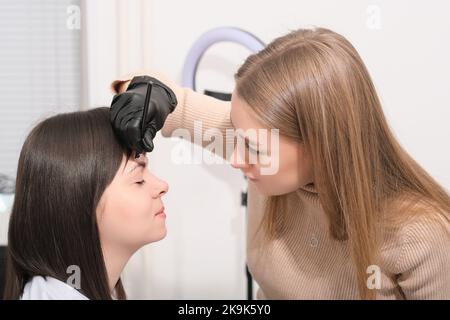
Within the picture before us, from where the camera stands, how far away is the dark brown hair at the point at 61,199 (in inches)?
36.4

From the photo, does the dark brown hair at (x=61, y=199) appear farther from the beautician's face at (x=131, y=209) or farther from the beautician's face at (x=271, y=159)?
the beautician's face at (x=271, y=159)

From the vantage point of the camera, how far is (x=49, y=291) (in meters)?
0.91

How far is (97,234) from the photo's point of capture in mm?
960

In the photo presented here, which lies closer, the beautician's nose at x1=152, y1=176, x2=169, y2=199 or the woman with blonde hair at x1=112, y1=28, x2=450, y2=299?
the woman with blonde hair at x1=112, y1=28, x2=450, y2=299

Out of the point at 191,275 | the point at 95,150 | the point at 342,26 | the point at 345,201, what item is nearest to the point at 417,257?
the point at 345,201

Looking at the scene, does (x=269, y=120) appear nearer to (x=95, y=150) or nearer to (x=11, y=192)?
(x=95, y=150)

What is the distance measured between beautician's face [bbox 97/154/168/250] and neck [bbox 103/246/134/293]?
1 centimetres

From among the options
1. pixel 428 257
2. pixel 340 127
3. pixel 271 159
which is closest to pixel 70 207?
pixel 271 159

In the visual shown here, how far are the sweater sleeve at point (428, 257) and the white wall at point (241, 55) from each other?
78 cm

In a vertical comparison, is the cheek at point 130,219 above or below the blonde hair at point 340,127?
below

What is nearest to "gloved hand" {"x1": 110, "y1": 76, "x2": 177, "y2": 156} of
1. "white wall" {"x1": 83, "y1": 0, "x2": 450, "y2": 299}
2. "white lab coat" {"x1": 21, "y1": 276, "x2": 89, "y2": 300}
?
"white lab coat" {"x1": 21, "y1": 276, "x2": 89, "y2": 300}

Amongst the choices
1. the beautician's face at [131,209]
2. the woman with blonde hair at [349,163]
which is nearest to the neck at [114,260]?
the beautician's face at [131,209]

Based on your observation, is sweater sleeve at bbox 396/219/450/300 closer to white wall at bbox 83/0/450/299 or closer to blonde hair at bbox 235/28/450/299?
blonde hair at bbox 235/28/450/299

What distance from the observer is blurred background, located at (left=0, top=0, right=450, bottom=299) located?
5.33 feet
